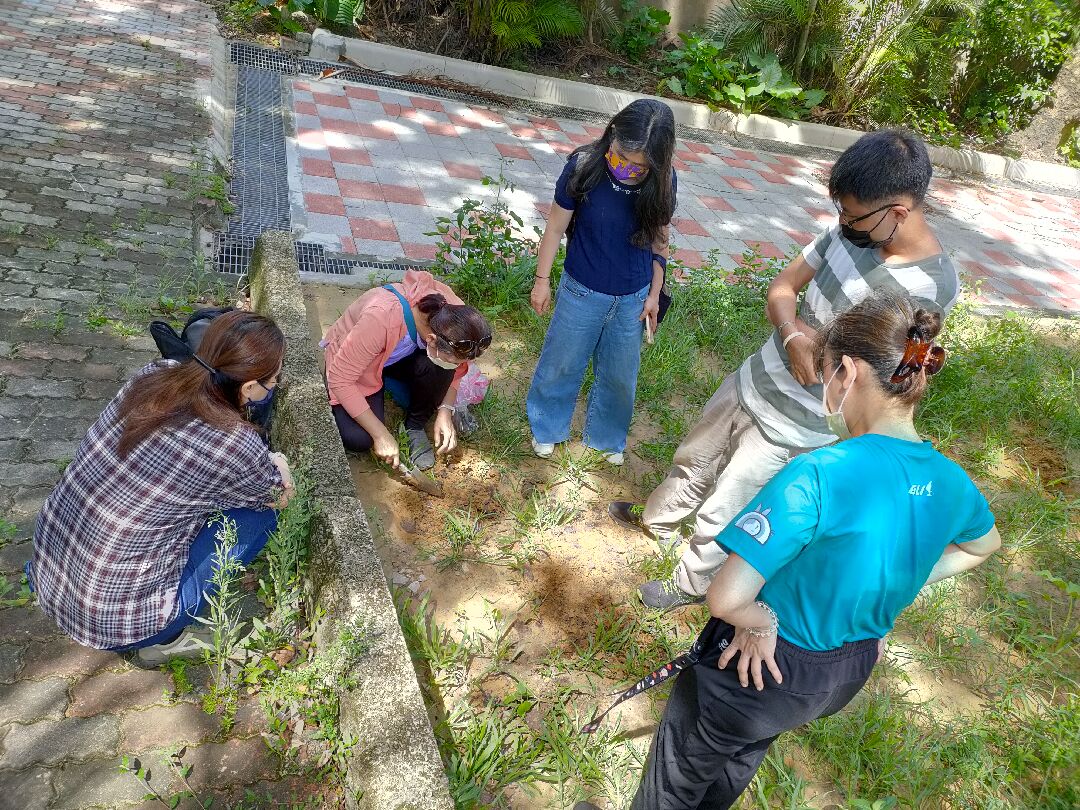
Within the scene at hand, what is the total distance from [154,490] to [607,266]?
1.79m

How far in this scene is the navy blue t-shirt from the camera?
2.84 m

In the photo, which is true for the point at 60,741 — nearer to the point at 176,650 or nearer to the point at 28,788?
the point at 28,788

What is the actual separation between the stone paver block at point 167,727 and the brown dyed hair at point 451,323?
1.51 metres

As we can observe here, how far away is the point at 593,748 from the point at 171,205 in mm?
4255

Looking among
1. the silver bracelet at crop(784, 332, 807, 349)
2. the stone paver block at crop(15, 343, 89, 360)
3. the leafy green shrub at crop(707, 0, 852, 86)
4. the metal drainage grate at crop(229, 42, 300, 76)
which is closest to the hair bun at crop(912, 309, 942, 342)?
the silver bracelet at crop(784, 332, 807, 349)

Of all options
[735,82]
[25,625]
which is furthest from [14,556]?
[735,82]

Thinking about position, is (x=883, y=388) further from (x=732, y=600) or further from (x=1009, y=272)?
(x=1009, y=272)

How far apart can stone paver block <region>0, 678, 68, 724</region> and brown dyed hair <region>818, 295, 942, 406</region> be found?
2.37m

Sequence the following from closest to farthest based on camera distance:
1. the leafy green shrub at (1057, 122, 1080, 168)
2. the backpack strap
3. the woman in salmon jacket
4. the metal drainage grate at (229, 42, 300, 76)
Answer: the woman in salmon jacket, the backpack strap, the metal drainage grate at (229, 42, 300, 76), the leafy green shrub at (1057, 122, 1080, 168)

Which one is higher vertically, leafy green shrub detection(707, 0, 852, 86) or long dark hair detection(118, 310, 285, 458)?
leafy green shrub detection(707, 0, 852, 86)

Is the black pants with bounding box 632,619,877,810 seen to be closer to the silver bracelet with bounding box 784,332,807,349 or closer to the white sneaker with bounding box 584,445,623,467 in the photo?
the silver bracelet with bounding box 784,332,807,349

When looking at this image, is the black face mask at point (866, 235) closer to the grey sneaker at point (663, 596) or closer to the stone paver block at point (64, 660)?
the grey sneaker at point (663, 596)

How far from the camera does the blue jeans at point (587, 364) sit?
3.06m

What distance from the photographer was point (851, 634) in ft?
5.37
